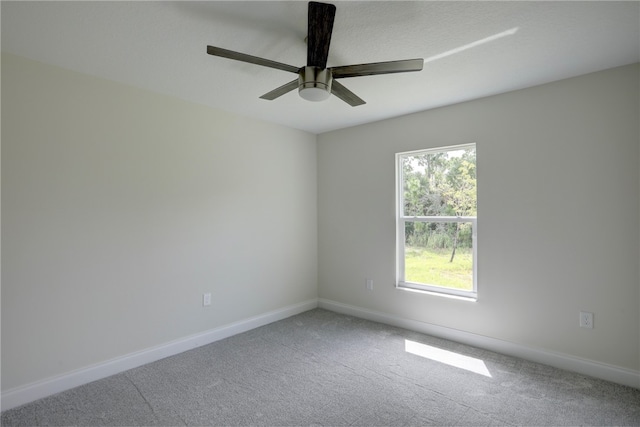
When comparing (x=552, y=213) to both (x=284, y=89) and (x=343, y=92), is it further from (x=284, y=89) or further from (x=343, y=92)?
(x=284, y=89)

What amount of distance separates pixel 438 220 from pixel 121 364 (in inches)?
124

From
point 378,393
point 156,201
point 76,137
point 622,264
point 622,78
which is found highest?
point 622,78

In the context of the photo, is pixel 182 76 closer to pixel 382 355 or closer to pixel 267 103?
pixel 267 103

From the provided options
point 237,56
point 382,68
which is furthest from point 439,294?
point 237,56

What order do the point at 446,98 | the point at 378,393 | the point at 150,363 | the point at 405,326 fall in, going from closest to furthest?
the point at 378,393
the point at 150,363
the point at 446,98
the point at 405,326

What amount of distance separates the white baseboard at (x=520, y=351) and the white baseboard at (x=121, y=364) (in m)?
1.32

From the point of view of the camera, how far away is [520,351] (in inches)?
111

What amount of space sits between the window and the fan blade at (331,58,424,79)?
1.70 m

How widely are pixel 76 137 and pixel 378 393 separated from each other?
2.89m

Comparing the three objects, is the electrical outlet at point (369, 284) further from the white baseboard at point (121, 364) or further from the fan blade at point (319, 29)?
the fan blade at point (319, 29)

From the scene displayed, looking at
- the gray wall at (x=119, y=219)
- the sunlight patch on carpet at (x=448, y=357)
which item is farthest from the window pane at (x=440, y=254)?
the gray wall at (x=119, y=219)

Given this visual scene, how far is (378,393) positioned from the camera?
7.59 feet

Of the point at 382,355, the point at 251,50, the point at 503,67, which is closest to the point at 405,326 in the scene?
the point at 382,355

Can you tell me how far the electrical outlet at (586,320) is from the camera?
8.33 ft
